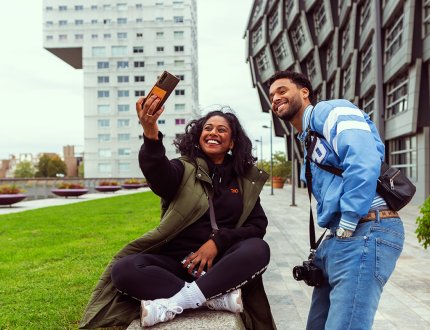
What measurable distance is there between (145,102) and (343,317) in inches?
62.7

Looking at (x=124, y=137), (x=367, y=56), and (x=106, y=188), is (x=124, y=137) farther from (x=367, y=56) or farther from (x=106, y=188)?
(x=367, y=56)

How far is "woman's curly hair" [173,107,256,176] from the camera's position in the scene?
3.56 metres

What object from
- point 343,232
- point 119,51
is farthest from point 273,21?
point 343,232

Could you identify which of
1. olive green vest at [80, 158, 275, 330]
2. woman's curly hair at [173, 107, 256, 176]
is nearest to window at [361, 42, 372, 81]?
woman's curly hair at [173, 107, 256, 176]

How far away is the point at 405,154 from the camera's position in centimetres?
2359

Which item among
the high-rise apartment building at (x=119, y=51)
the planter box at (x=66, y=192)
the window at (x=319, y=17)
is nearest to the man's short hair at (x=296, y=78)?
the planter box at (x=66, y=192)

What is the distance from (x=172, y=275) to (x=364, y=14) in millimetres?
28567

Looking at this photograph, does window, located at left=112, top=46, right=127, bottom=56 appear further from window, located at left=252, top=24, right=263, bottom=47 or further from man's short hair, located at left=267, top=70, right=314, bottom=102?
man's short hair, located at left=267, top=70, right=314, bottom=102

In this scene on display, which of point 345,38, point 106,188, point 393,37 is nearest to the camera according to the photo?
point 393,37

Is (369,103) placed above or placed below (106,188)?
above

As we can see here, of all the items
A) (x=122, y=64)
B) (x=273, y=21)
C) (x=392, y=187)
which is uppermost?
(x=122, y=64)

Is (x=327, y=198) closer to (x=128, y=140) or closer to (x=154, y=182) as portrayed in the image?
(x=154, y=182)

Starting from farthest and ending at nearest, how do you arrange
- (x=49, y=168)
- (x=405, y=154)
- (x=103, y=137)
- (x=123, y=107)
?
(x=49, y=168), (x=123, y=107), (x=103, y=137), (x=405, y=154)

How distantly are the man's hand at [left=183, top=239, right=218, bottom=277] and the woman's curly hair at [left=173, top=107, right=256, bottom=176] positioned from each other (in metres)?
0.62
